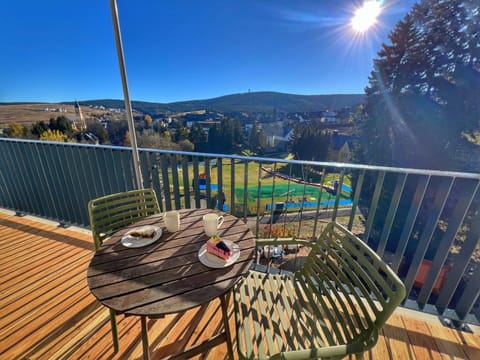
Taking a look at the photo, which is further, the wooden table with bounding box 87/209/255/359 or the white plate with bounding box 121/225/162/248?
the white plate with bounding box 121/225/162/248

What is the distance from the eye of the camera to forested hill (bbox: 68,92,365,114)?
6.62 metres

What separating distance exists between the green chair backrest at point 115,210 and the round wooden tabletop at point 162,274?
0.34 meters

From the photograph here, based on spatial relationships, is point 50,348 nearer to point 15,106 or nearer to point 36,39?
point 15,106

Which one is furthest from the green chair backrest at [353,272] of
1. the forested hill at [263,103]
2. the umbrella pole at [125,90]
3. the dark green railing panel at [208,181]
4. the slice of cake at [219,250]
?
the forested hill at [263,103]

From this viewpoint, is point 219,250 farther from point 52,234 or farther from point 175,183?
point 52,234

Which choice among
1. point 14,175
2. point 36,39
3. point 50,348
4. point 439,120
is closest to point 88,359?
point 50,348

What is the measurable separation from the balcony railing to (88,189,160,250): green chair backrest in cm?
59

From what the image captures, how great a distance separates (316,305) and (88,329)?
1676mm

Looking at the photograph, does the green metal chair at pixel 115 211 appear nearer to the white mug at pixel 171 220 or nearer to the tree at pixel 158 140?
the white mug at pixel 171 220

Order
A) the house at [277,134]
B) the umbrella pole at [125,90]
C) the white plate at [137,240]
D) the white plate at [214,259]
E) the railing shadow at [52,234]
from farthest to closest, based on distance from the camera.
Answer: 1. the house at [277,134]
2. the railing shadow at [52,234]
3. the umbrella pole at [125,90]
4. the white plate at [137,240]
5. the white plate at [214,259]

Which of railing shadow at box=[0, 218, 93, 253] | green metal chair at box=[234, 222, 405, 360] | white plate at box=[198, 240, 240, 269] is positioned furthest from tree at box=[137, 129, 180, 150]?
green metal chair at box=[234, 222, 405, 360]

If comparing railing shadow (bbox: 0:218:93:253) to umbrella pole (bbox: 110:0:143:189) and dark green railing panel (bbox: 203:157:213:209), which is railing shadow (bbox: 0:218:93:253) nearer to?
umbrella pole (bbox: 110:0:143:189)

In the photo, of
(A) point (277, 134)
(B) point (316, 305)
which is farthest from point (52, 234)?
(A) point (277, 134)

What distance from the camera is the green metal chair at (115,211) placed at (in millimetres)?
1329
